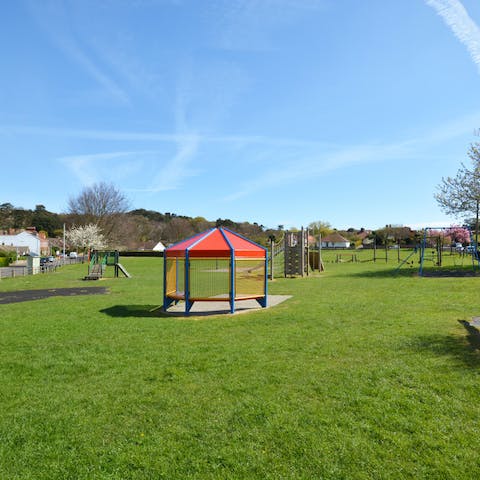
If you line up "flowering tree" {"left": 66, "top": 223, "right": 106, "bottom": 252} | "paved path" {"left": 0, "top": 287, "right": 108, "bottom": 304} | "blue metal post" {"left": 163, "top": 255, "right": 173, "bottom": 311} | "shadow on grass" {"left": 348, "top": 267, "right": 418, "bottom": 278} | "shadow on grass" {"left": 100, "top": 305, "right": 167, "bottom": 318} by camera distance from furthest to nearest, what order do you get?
"flowering tree" {"left": 66, "top": 223, "right": 106, "bottom": 252}, "shadow on grass" {"left": 348, "top": 267, "right": 418, "bottom": 278}, "paved path" {"left": 0, "top": 287, "right": 108, "bottom": 304}, "blue metal post" {"left": 163, "top": 255, "right": 173, "bottom": 311}, "shadow on grass" {"left": 100, "top": 305, "right": 167, "bottom": 318}

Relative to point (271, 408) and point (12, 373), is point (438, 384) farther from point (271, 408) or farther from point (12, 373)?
point (12, 373)

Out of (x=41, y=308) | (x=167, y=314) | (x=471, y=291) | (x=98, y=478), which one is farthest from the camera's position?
(x=471, y=291)

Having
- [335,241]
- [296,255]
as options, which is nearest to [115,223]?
[296,255]

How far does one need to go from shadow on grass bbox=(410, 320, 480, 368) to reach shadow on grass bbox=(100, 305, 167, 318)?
7504 millimetres

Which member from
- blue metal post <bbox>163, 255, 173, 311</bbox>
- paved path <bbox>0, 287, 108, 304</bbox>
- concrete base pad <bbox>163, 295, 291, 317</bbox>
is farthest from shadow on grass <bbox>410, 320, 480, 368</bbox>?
paved path <bbox>0, 287, 108, 304</bbox>

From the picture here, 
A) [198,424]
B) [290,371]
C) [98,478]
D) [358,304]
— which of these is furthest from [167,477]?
[358,304]

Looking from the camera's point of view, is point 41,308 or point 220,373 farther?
point 41,308

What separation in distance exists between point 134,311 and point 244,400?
28.2 ft

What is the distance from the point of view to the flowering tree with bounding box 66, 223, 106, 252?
2628 inches

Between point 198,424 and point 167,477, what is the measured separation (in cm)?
100

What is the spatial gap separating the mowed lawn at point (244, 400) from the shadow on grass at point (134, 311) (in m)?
2.08

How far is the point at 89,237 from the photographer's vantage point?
66625 mm

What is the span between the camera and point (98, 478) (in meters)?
3.68

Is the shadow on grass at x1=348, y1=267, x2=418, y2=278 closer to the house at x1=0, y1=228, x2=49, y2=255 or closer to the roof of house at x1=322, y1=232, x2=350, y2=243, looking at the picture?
the house at x1=0, y1=228, x2=49, y2=255
